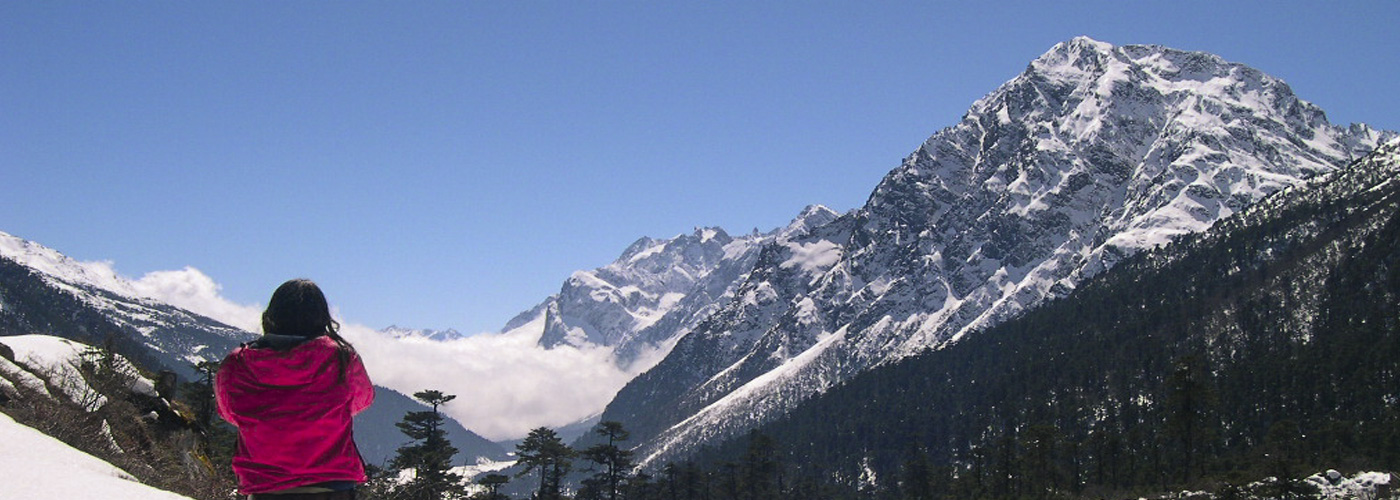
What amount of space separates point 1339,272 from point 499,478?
155 m

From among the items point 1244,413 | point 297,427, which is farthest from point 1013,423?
point 297,427

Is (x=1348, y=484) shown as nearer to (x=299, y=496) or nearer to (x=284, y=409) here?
(x=299, y=496)

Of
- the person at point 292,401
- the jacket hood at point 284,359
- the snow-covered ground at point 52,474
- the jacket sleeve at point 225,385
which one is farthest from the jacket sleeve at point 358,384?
the snow-covered ground at point 52,474

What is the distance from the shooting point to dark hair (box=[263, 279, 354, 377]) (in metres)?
5.93

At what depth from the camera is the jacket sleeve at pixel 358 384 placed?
6.05 meters

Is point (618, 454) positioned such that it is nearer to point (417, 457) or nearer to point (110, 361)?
point (417, 457)

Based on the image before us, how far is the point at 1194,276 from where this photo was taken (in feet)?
649

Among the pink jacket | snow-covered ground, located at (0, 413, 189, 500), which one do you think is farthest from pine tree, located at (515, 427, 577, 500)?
the pink jacket

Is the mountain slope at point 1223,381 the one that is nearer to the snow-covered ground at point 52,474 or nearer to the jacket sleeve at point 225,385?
the snow-covered ground at point 52,474

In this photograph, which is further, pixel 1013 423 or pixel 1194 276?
pixel 1194 276

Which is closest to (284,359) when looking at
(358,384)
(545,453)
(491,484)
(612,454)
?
(358,384)

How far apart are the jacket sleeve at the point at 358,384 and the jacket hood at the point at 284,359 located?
0.21 metres

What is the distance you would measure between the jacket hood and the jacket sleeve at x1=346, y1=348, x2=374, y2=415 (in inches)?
8.4

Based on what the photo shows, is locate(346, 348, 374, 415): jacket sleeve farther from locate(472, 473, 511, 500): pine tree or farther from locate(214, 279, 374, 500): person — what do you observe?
locate(472, 473, 511, 500): pine tree
